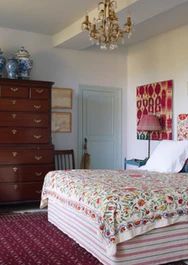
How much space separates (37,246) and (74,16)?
10.3ft

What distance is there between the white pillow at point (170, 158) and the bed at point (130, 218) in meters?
0.78

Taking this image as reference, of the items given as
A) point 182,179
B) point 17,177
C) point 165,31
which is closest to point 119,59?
point 165,31

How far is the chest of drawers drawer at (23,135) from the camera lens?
514cm

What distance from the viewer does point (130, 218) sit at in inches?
110

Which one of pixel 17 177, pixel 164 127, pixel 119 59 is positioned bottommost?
pixel 17 177

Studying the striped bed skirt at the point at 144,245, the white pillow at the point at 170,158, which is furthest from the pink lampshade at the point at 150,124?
the striped bed skirt at the point at 144,245

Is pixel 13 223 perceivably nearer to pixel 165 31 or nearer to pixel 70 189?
pixel 70 189

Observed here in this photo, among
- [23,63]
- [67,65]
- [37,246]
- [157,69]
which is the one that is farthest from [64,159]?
[37,246]

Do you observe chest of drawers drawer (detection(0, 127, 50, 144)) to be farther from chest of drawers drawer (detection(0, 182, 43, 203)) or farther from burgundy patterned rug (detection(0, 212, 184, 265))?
burgundy patterned rug (detection(0, 212, 184, 265))

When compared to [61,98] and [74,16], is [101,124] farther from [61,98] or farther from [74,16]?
[74,16]

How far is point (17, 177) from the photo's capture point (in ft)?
16.9

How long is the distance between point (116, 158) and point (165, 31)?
249 centimetres

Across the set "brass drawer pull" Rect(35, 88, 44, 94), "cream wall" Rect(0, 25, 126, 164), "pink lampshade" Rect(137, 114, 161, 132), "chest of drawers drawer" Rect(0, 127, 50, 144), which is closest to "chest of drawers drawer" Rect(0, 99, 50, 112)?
"brass drawer pull" Rect(35, 88, 44, 94)

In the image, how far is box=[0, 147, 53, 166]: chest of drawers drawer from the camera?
506 centimetres
